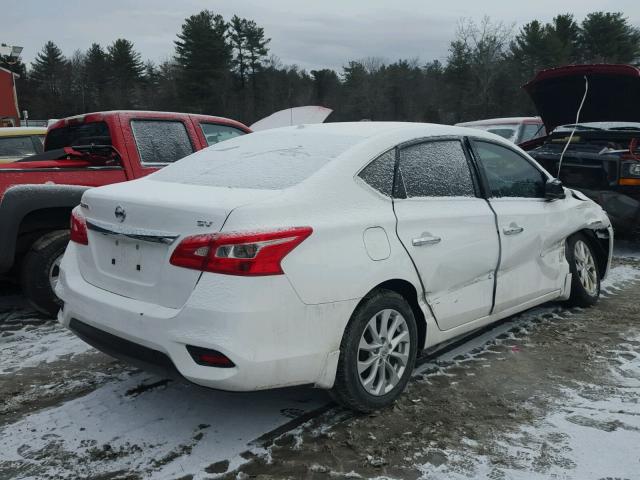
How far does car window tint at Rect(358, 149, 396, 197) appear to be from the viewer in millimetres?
3197

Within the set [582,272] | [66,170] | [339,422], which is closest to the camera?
[339,422]

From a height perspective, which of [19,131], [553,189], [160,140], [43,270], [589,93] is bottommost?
[43,270]

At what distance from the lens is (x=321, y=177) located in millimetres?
2992

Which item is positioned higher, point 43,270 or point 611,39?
point 611,39

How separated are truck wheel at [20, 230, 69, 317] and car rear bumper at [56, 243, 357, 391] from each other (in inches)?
82.5

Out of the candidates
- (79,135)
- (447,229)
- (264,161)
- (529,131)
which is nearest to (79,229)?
(264,161)

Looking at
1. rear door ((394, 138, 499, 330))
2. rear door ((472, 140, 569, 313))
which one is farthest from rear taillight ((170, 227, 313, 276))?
rear door ((472, 140, 569, 313))

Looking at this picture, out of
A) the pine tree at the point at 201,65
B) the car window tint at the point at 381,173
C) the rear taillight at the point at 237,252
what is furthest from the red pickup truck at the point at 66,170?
the pine tree at the point at 201,65

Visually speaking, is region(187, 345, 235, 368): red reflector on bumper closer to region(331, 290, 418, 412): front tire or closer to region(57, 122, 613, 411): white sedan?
region(57, 122, 613, 411): white sedan

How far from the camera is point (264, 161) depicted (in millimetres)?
3371

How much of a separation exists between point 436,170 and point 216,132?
10.1 ft

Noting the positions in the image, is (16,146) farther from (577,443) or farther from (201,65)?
(201,65)

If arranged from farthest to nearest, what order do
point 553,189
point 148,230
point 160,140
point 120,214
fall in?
point 160,140 < point 553,189 < point 120,214 < point 148,230

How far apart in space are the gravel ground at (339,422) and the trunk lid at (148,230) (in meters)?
0.75
